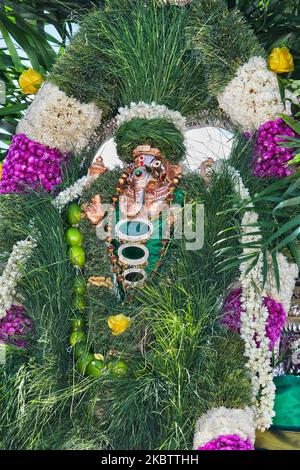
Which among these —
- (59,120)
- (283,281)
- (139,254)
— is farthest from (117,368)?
(59,120)

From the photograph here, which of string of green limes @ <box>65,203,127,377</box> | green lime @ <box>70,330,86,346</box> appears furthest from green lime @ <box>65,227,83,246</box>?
green lime @ <box>70,330,86,346</box>

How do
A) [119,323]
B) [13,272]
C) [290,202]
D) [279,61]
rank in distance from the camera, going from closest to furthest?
[290,202] < [119,323] < [13,272] < [279,61]

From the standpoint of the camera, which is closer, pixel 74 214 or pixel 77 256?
pixel 77 256

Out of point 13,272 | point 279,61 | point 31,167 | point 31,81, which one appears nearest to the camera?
point 13,272

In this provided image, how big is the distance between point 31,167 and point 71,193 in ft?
0.79

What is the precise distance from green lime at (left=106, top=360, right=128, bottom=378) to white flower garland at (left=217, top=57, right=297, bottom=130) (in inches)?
44.3

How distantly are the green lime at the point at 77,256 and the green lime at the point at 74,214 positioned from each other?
0.14 meters

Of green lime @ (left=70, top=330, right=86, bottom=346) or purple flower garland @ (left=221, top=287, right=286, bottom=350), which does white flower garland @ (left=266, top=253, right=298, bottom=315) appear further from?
green lime @ (left=70, top=330, right=86, bottom=346)

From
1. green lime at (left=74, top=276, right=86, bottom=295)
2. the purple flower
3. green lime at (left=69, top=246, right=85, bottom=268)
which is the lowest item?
green lime at (left=74, top=276, right=86, bottom=295)

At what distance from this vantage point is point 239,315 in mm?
3111

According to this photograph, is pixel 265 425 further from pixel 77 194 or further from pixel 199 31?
pixel 199 31

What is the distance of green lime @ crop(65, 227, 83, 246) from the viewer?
3.42 meters

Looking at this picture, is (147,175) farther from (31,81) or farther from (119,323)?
(31,81)

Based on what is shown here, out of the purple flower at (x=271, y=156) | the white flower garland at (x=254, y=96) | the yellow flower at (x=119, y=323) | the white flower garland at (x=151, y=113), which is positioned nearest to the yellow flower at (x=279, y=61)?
the white flower garland at (x=254, y=96)
